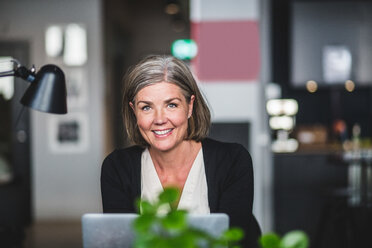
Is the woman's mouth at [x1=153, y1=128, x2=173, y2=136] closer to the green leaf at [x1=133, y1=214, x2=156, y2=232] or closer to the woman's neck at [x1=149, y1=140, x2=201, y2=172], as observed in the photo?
the woman's neck at [x1=149, y1=140, x2=201, y2=172]

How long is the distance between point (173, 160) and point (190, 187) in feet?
0.47

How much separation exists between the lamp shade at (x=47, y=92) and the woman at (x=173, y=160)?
25cm

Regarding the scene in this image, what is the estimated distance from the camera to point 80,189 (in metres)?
6.50

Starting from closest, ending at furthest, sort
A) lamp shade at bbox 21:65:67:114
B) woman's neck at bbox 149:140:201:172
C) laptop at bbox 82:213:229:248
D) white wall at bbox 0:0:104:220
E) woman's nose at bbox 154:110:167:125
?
1. laptop at bbox 82:213:229:248
2. lamp shade at bbox 21:65:67:114
3. woman's nose at bbox 154:110:167:125
4. woman's neck at bbox 149:140:201:172
5. white wall at bbox 0:0:104:220

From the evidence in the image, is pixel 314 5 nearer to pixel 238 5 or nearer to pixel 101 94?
pixel 101 94

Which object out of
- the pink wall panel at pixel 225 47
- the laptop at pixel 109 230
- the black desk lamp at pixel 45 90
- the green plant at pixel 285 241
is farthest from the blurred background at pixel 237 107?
the green plant at pixel 285 241

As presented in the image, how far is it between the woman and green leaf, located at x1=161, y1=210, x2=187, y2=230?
96cm

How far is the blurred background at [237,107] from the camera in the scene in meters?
4.04

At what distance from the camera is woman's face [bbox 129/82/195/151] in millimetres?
1727

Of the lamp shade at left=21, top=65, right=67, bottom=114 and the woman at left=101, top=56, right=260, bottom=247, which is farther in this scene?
the woman at left=101, top=56, right=260, bottom=247

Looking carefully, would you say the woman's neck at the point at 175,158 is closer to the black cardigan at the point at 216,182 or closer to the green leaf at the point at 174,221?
the black cardigan at the point at 216,182

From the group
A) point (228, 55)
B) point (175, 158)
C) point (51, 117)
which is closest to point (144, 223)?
point (175, 158)

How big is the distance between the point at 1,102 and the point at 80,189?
4.74 ft

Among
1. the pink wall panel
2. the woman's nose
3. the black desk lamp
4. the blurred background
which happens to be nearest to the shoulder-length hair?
the woman's nose
